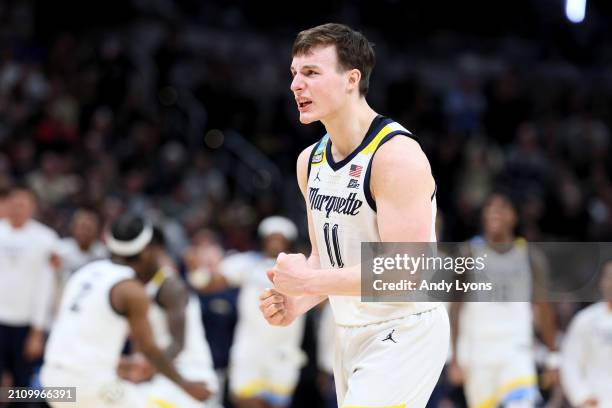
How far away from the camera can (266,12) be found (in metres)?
19.5

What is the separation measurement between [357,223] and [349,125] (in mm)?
491

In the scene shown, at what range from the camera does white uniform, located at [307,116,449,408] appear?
15.5 ft

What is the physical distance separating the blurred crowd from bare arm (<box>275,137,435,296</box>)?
848 centimetres

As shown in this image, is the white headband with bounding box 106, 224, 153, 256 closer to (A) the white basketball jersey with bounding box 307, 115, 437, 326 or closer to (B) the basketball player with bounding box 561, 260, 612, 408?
(A) the white basketball jersey with bounding box 307, 115, 437, 326

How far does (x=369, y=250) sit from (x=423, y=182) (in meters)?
0.43

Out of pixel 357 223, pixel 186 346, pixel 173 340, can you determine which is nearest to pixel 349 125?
pixel 357 223

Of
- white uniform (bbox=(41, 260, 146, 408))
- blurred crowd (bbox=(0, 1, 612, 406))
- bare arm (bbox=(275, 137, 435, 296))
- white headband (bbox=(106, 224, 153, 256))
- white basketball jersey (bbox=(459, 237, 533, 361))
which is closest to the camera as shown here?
bare arm (bbox=(275, 137, 435, 296))

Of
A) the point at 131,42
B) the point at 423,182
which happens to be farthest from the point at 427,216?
the point at 131,42

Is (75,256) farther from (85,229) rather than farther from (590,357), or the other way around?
(590,357)

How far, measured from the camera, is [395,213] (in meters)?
4.68

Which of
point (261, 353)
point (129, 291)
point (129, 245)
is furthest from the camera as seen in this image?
point (261, 353)

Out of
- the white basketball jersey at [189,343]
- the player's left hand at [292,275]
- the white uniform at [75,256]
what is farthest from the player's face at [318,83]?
the white uniform at [75,256]

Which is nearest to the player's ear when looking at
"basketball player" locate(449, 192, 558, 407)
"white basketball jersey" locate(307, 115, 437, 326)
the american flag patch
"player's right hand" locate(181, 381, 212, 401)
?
"white basketball jersey" locate(307, 115, 437, 326)

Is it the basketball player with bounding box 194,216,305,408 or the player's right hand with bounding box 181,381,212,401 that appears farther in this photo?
the basketball player with bounding box 194,216,305,408
